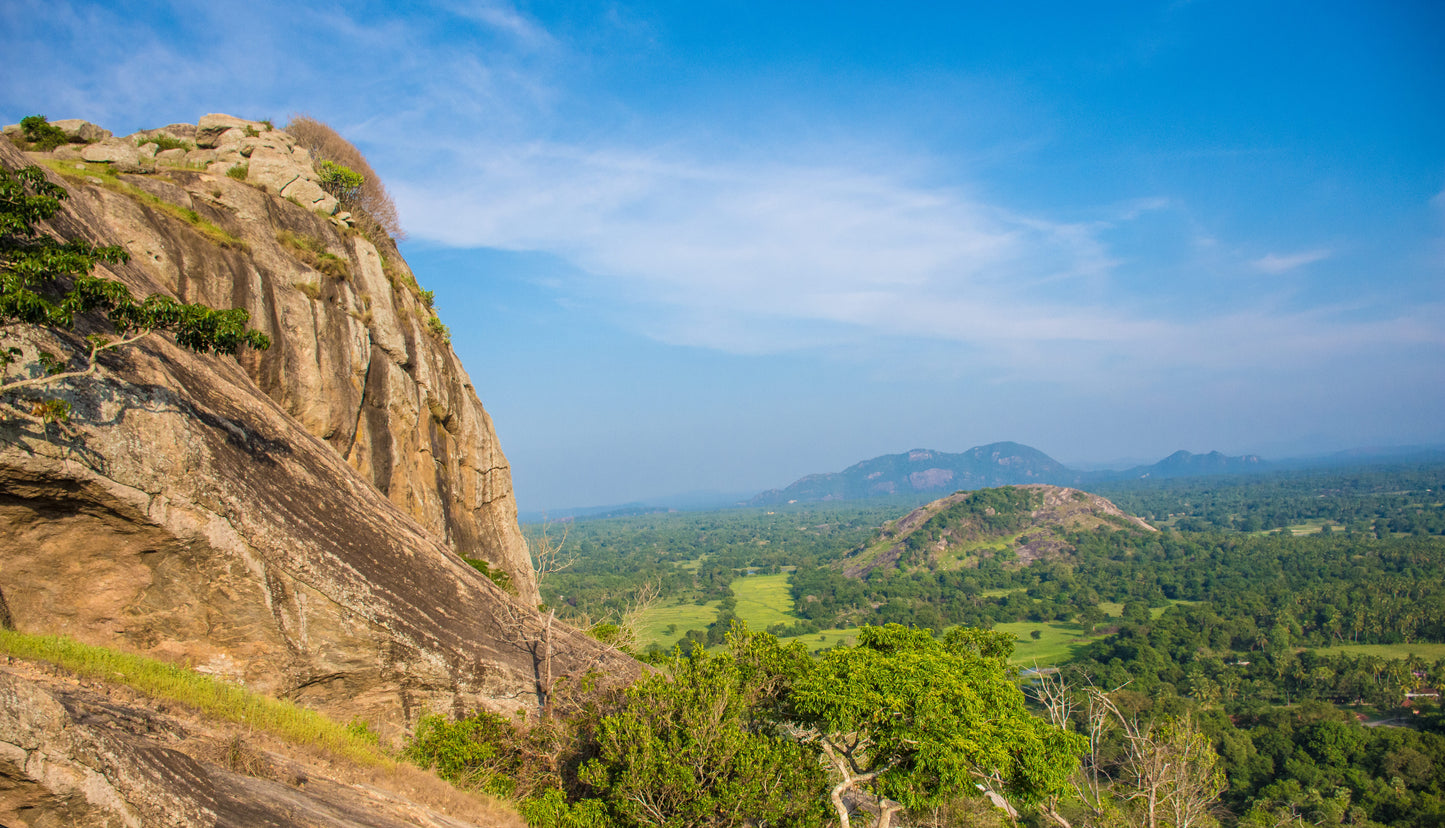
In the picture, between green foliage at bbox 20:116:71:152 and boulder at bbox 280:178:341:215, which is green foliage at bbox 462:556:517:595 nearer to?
boulder at bbox 280:178:341:215

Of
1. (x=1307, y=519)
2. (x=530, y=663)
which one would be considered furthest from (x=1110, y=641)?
(x=1307, y=519)

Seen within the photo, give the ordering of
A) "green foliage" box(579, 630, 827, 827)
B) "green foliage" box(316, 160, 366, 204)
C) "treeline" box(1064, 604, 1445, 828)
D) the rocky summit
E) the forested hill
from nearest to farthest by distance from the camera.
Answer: the rocky summit → "green foliage" box(579, 630, 827, 827) → "green foliage" box(316, 160, 366, 204) → "treeline" box(1064, 604, 1445, 828) → the forested hill

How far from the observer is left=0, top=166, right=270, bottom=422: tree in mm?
8227

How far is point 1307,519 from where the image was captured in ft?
558

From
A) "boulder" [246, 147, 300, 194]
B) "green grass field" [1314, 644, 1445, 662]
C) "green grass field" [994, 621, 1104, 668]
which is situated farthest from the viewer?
"green grass field" [994, 621, 1104, 668]

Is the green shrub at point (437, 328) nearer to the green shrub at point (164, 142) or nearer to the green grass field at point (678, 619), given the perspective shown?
the green shrub at point (164, 142)

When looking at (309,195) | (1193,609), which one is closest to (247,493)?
(309,195)

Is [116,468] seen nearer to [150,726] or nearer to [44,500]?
[44,500]

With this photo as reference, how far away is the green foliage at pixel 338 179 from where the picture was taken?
84.6ft

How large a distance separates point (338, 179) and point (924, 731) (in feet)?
91.8

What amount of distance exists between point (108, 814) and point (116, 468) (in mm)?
5803

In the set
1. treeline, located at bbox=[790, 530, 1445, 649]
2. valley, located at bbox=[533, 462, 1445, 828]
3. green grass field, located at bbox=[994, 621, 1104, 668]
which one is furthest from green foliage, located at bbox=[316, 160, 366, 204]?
treeline, located at bbox=[790, 530, 1445, 649]

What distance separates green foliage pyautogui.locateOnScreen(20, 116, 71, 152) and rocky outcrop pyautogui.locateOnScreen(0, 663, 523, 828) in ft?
61.5

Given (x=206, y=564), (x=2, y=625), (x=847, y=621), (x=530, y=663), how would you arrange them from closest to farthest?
(x=2, y=625) < (x=206, y=564) < (x=530, y=663) < (x=847, y=621)
